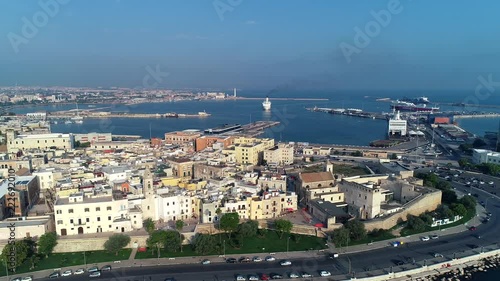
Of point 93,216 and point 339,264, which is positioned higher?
point 93,216

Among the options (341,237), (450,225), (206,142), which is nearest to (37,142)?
(206,142)

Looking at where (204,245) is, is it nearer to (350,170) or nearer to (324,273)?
(324,273)

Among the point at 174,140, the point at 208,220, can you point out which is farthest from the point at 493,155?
the point at 174,140

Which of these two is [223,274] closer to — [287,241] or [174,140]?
[287,241]

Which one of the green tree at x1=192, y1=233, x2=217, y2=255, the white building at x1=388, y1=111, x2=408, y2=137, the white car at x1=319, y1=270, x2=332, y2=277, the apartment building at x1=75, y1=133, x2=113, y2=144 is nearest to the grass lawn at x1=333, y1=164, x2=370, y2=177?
the white car at x1=319, y1=270, x2=332, y2=277

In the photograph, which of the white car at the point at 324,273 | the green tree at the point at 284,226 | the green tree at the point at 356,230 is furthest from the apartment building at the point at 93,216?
the green tree at the point at 356,230

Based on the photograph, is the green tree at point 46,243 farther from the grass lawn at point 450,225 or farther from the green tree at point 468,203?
the green tree at point 468,203

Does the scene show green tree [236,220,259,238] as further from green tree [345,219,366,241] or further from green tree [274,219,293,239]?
green tree [345,219,366,241]
